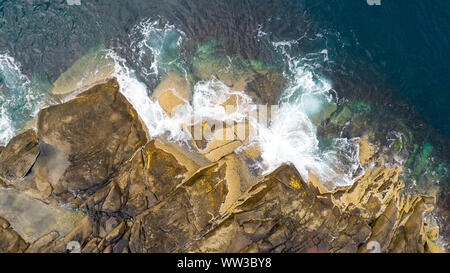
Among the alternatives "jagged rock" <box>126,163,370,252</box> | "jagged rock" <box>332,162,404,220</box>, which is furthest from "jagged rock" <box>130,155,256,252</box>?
"jagged rock" <box>332,162,404,220</box>

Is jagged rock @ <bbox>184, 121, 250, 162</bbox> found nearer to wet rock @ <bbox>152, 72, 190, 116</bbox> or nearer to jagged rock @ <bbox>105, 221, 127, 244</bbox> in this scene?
wet rock @ <bbox>152, 72, 190, 116</bbox>

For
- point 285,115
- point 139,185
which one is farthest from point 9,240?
point 285,115

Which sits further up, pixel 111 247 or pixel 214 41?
pixel 214 41

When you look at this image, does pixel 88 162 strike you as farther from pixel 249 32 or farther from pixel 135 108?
pixel 249 32

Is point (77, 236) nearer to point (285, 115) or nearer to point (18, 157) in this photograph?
point (18, 157)

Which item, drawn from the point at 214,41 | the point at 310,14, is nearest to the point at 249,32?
the point at 214,41

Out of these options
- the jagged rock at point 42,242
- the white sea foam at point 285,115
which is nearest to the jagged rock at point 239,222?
the white sea foam at point 285,115

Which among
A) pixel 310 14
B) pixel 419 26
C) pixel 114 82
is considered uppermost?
pixel 310 14
